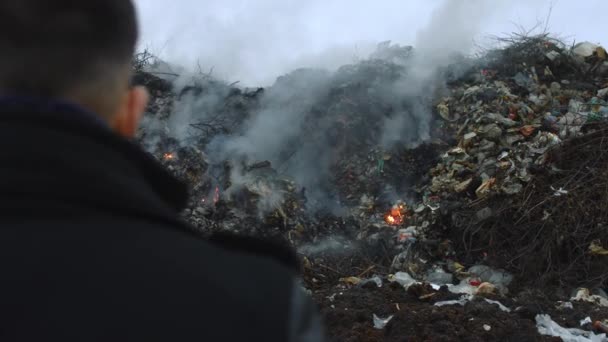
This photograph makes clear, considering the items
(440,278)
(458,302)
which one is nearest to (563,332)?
(458,302)

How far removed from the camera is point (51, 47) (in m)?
0.78

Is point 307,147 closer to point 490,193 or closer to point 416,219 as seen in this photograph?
Answer: point 416,219

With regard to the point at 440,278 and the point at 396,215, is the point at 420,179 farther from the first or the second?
the point at 440,278

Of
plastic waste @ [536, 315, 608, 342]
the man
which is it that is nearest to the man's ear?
the man

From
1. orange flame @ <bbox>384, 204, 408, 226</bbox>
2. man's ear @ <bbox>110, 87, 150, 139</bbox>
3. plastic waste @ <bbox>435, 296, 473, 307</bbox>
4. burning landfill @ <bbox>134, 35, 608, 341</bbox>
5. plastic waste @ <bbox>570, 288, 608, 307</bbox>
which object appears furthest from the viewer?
orange flame @ <bbox>384, 204, 408, 226</bbox>

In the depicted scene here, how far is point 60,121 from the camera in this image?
753 millimetres

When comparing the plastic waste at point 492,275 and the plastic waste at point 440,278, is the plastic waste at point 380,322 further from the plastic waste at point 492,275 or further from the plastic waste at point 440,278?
the plastic waste at point 492,275

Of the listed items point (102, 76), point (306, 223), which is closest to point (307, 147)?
point (306, 223)

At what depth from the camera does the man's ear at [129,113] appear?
938mm

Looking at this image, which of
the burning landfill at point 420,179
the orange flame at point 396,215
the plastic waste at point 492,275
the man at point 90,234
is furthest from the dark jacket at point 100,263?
the orange flame at point 396,215

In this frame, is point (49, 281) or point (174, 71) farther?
point (174, 71)

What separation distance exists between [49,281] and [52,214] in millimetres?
88

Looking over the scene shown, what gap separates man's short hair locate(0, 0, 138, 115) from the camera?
770 millimetres

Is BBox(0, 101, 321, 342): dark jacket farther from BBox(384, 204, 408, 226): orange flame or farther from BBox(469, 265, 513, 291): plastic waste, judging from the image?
BBox(384, 204, 408, 226): orange flame
